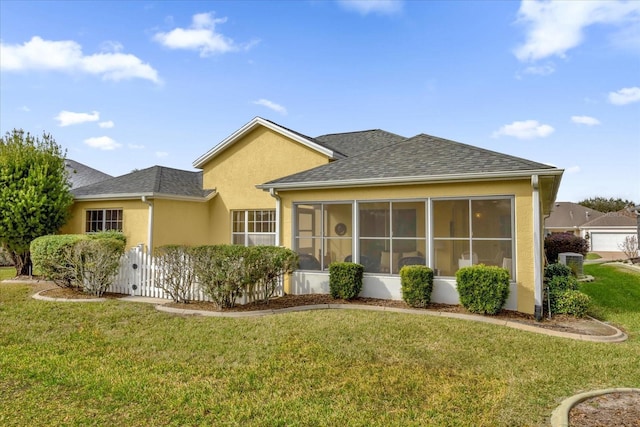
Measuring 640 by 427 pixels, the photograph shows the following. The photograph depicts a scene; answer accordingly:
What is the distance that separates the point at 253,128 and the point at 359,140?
4885 mm

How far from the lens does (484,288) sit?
7.92 m

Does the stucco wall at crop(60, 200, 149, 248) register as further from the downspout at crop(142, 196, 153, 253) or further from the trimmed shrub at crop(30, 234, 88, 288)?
the trimmed shrub at crop(30, 234, 88, 288)

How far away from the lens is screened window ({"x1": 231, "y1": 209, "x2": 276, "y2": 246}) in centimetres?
1455

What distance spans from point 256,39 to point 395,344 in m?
12.9

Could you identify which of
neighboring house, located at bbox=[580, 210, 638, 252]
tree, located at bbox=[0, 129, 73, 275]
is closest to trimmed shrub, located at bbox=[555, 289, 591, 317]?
tree, located at bbox=[0, 129, 73, 275]

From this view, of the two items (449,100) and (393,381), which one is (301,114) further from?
(393,381)

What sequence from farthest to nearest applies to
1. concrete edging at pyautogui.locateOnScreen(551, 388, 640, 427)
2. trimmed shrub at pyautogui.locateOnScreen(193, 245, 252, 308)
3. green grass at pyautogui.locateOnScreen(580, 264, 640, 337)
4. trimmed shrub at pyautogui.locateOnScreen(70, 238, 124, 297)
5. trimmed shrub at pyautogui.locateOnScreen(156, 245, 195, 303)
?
trimmed shrub at pyautogui.locateOnScreen(70, 238, 124, 297) → trimmed shrub at pyautogui.locateOnScreen(156, 245, 195, 303) → green grass at pyautogui.locateOnScreen(580, 264, 640, 337) → trimmed shrub at pyautogui.locateOnScreen(193, 245, 252, 308) → concrete edging at pyautogui.locateOnScreen(551, 388, 640, 427)

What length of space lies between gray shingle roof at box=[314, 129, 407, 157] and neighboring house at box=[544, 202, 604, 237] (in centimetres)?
3229

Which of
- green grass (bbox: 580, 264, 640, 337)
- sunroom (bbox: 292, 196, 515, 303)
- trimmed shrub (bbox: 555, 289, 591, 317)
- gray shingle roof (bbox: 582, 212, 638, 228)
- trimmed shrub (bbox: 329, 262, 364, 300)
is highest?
gray shingle roof (bbox: 582, 212, 638, 228)

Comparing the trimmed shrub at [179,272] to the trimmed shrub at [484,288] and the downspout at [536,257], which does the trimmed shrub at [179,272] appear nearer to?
the trimmed shrub at [484,288]

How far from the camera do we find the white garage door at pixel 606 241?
36.5 m

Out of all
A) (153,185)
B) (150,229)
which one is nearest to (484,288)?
(150,229)

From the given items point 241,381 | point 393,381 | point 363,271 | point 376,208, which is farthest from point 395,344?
point 376,208

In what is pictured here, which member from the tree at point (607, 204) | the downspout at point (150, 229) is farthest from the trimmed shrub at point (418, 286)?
the tree at point (607, 204)
